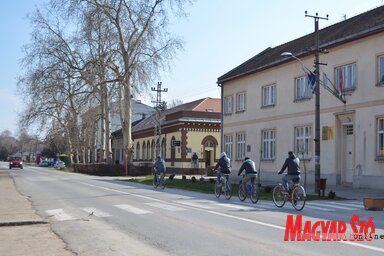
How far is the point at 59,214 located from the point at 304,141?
21.2 meters

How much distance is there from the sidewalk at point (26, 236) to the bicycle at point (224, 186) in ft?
27.3

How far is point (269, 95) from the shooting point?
38.1 meters

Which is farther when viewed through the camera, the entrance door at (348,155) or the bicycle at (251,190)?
the entrance door at (348,155)

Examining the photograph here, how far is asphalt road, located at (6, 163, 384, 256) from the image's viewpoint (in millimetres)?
9414

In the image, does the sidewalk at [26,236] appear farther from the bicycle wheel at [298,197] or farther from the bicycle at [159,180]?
the bicycle at [159,180]

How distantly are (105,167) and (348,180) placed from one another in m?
28.0

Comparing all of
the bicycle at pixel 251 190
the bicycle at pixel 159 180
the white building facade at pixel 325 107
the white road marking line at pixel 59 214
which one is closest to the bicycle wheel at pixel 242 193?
the bicycle at pixel 251 190

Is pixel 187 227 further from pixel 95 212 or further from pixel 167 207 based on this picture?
pixel 167 207

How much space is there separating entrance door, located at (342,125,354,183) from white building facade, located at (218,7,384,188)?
0.05m

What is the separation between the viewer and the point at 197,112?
2327 inches

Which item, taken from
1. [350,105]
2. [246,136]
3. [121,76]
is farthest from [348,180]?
[121,76]

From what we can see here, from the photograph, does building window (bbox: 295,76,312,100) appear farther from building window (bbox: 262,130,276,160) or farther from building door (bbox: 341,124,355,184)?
building door (bbox: 341,124,355,184)

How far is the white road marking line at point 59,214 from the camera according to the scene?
14.4 m

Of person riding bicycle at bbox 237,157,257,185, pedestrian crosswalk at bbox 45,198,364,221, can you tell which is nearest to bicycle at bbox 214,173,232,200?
person riding bicycle at bbox 237,157,257,185
